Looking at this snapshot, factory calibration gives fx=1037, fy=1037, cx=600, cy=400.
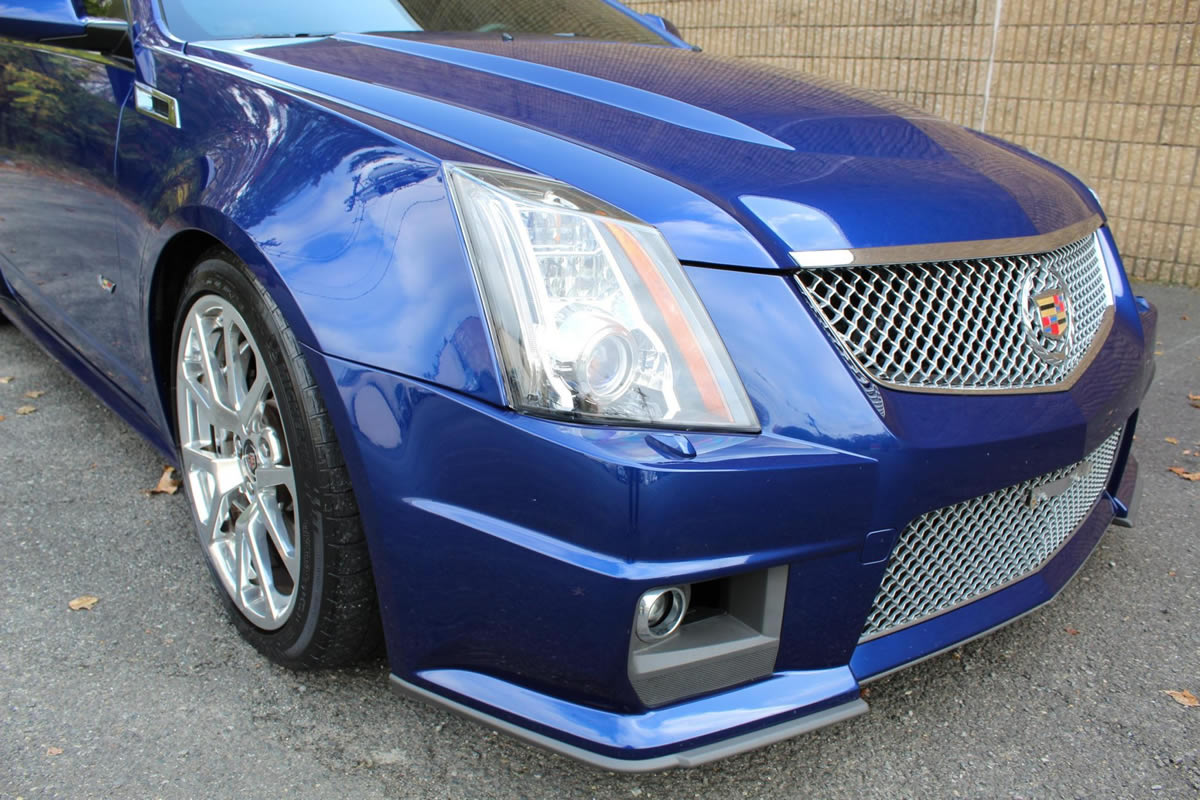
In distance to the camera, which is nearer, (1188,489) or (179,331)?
(179,331)

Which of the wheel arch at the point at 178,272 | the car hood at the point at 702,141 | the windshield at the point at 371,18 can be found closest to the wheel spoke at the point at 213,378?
the wheel arch at the point at 178,272

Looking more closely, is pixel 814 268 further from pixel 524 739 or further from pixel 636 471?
pixel 524 739

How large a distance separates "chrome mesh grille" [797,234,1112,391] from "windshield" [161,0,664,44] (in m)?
1.45

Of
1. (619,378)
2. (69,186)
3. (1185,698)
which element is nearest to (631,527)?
(619,378)

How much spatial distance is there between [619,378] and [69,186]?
1.86m

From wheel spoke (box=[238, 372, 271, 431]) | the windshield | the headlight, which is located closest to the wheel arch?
wheel spoke (box=[238, 372, 271, 431])

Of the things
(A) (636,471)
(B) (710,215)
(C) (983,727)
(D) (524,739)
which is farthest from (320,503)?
(C) (983,727)

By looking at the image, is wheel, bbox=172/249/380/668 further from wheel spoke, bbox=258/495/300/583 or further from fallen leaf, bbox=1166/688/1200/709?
fallen leaf, bbox=1166/688/1200/709

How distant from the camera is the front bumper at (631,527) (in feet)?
4.72

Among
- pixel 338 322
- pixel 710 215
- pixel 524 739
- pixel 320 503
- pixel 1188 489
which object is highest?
pixel 710 215

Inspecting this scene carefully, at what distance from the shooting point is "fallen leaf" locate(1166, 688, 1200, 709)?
2.00 metres

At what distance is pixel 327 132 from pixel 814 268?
87 cm

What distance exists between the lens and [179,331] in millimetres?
2217

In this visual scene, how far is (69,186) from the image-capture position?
2.62 m
